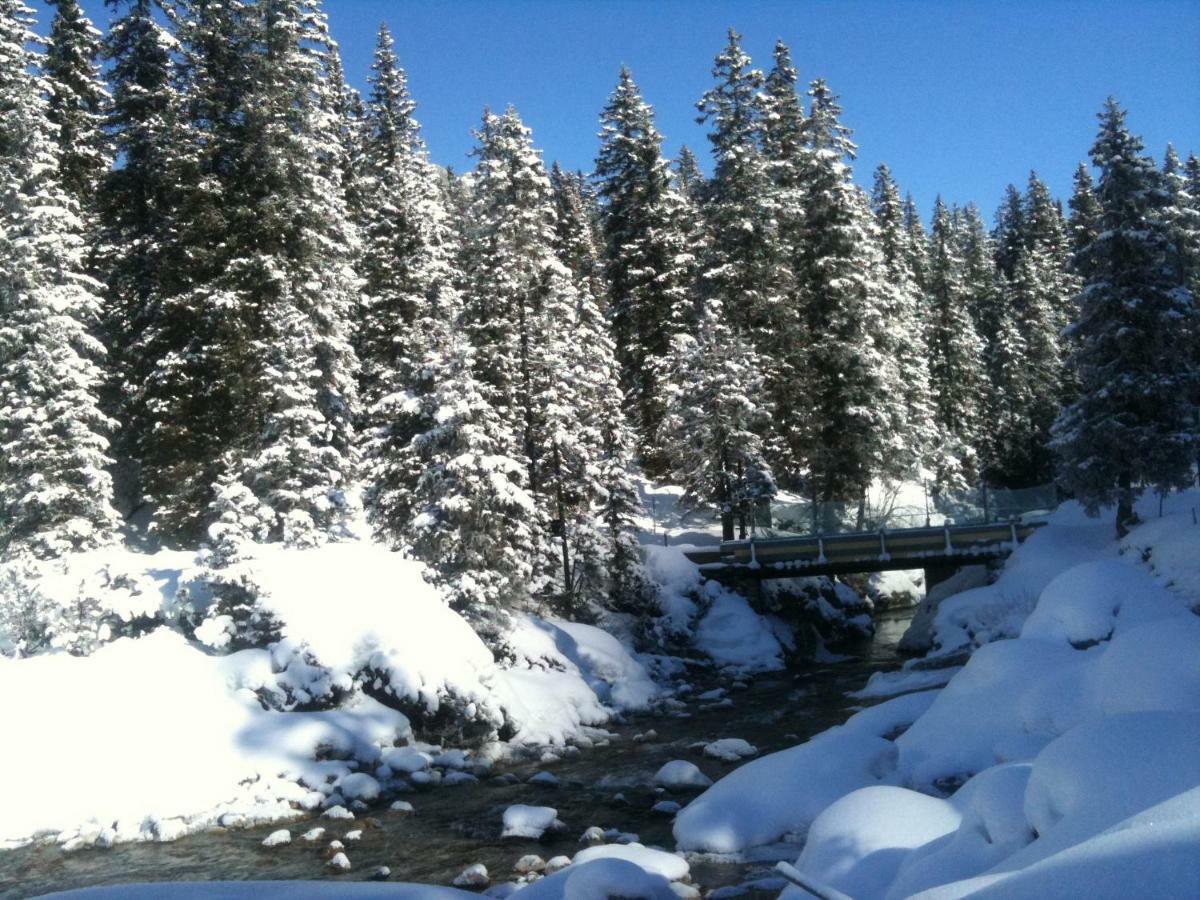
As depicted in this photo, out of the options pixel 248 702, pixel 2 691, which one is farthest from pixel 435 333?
pixel 2 691

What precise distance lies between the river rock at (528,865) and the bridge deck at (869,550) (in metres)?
→ 21.6

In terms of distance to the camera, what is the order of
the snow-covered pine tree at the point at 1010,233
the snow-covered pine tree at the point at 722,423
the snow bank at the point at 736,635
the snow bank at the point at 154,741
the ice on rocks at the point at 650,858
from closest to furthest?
the ice on rocks at the point at 650,858
the snow bank at the point at 154,741
the snow bank at the point at 736,635
the snow-covered pine tree at the point at 722,423
the snow-covered pine tree at the point at 1010,233

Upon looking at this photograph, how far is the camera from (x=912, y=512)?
120 feet

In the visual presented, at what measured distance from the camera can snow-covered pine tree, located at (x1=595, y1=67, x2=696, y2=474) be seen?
44.8 metres

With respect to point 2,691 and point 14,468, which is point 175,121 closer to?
point 14,468

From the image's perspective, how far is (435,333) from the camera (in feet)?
86.5

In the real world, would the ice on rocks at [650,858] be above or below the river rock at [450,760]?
above

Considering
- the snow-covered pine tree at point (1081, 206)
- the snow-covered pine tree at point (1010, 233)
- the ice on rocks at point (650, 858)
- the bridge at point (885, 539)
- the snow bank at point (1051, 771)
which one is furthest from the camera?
the snow-covered pine tree at point (1010, 233)

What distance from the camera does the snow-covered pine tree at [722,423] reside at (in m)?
35.4

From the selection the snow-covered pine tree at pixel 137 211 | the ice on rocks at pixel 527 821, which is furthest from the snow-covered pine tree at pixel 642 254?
the ice on rocks at pixel 527 821

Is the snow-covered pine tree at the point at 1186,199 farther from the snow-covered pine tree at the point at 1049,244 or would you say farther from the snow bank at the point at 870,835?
the snow bank at the point at 870,835

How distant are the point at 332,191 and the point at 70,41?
1588 centimetres

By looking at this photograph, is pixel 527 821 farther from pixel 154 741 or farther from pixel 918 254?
pixel 918 254

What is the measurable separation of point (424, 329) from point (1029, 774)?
24963 mm
